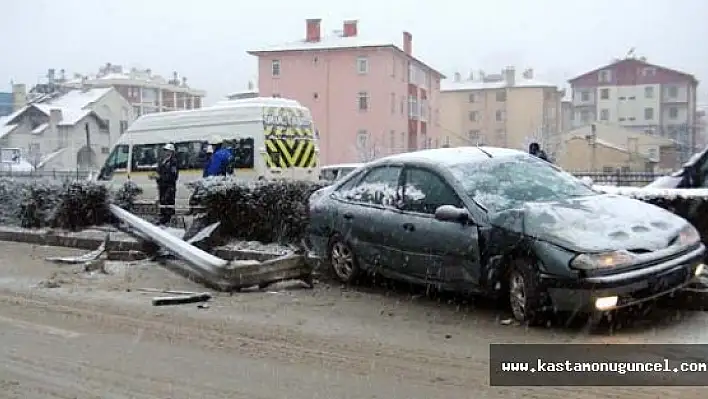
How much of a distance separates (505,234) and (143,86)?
288 ft

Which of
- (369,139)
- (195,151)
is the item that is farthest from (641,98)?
(195,151)

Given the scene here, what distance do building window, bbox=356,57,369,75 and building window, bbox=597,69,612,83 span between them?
39217mm

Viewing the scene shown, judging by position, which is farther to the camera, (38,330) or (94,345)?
(38,330)

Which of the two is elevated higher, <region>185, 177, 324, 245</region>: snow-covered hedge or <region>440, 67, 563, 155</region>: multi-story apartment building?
Result: <region>440, 67, 563, 155</region>: multi-story apartment building

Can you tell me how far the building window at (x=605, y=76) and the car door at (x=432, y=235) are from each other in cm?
8179

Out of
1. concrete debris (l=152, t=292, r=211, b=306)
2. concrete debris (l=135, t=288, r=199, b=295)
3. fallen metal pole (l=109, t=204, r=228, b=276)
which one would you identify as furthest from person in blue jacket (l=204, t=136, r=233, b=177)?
concrete debris (l=152, t=292, r=211, b=306)

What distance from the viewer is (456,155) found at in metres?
8.62

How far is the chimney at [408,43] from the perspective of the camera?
193 ft

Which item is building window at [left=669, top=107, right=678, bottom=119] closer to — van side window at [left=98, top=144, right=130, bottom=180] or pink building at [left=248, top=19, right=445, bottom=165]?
pink building at [left=248, top=19, right=445, bottom=165]

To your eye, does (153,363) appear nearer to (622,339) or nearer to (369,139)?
(622,339)

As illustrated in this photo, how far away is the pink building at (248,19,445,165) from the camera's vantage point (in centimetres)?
5488

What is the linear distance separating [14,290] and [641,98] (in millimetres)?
81535

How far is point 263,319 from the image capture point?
7965 millimetres

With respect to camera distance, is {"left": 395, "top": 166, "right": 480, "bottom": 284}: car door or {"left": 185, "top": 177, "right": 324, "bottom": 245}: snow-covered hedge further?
{"left": 185, "top": 177, "right": 324, "bottom": 245}: snow-covered hedge
